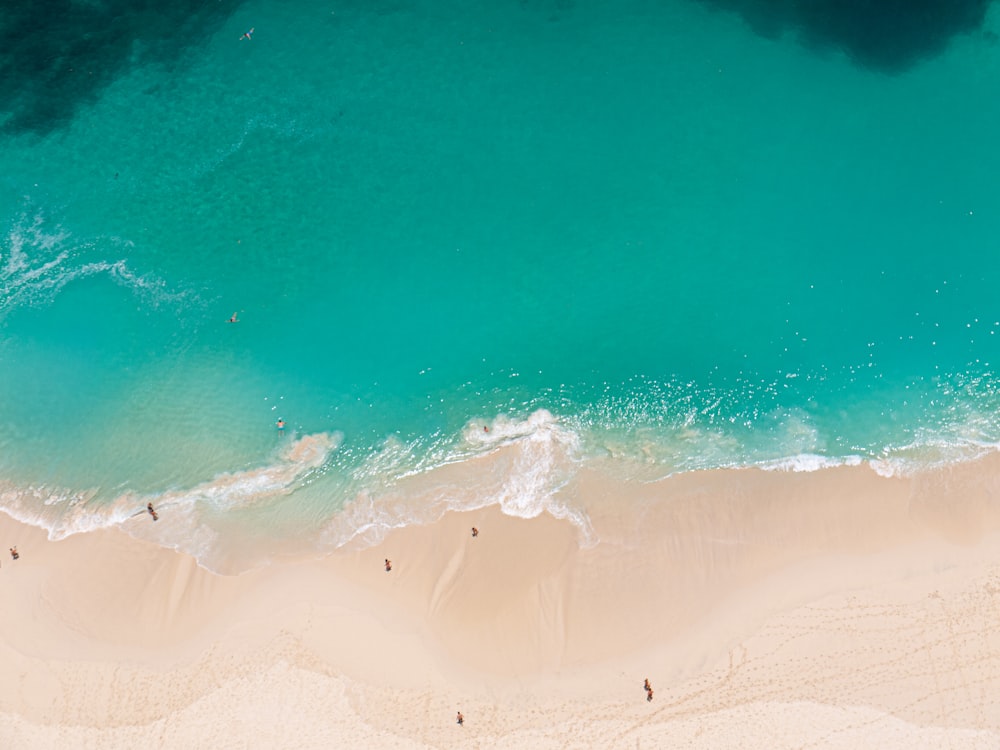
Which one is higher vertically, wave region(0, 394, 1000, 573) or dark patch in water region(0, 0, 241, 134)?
dark patch in water region(0, 0, 241, 134)

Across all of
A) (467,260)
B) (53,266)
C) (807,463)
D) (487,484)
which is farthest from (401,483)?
(53,266)

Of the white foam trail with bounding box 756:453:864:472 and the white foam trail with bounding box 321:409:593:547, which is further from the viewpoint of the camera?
the white foam trail with bounding box 756:453:864:472

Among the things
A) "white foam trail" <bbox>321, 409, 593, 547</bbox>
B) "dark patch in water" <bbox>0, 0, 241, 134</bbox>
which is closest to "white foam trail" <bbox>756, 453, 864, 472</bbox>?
"white foam trail" <bbox>321, 409, 593, 547</bbox>

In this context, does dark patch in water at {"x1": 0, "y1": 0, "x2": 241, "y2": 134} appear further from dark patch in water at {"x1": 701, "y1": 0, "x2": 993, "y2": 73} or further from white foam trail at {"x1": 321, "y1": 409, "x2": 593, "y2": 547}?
dark patch in water at {"x1": 701, "y1": 0, "x2": 993, "y2": 73}

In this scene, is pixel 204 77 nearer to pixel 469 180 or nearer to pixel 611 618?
pixel 469 180

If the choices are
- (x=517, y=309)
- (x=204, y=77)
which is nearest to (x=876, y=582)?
(x=517, y=309)

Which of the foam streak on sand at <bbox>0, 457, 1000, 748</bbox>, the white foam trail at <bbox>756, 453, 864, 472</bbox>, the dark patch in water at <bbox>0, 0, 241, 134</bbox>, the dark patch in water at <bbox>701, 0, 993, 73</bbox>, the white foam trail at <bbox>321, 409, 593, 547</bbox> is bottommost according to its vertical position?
the foam streak on sand at <bbox>0, 457, 1000, 748</bbox>
